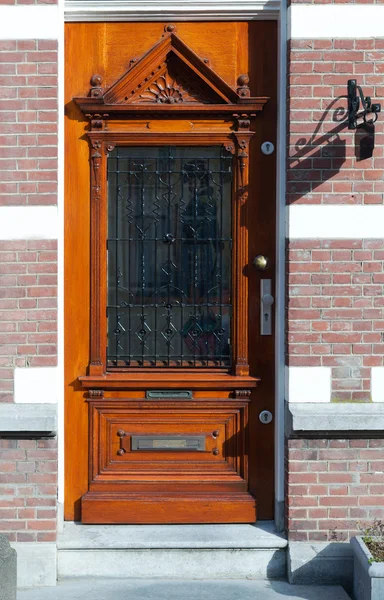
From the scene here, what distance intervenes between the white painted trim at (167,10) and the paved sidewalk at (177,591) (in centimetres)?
340

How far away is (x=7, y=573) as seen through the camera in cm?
437

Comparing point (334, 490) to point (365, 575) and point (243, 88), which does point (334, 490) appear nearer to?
point (365, 575)

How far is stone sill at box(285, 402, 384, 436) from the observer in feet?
16.1

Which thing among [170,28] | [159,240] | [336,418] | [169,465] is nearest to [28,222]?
[159,240]

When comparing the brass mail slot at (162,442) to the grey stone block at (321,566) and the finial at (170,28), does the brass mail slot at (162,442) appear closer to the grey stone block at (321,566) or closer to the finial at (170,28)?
the grey stone block at (321,566)

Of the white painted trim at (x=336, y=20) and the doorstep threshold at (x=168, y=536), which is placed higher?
the white painted trim at (x=336, y=20)

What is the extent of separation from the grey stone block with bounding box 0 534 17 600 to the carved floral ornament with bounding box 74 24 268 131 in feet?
8.33

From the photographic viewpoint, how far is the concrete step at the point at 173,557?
5000 mm

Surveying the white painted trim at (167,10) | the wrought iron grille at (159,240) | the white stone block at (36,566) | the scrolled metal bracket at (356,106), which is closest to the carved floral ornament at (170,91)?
the white painted trim at (167,10)

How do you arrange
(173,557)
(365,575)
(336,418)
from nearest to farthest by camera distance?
(365,575), (336,418), (173,557)

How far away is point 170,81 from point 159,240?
0.99 m

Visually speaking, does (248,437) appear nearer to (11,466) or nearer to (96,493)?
(96,493)

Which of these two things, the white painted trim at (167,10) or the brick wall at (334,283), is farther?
the white painted trim at (167,10)

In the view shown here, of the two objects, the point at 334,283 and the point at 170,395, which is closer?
the point at 334,283
